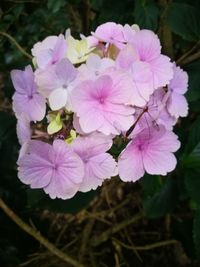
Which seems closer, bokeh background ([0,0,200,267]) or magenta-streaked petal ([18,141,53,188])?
magenta-streaked petal ([18,141,53,188])

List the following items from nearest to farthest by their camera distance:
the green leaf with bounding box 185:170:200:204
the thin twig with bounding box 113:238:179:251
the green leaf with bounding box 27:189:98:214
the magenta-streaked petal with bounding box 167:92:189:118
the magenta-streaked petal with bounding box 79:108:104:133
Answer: the magenta-streaked petal with bounding box 79:108:104:133
the magenta-streaked petal with bounding box 167:92:189:118
the green leaf with bounding box 185:170:200:204
the green leaf with bounding box 27:189:98:214
the thin twig with bounding box 113:238:179:251

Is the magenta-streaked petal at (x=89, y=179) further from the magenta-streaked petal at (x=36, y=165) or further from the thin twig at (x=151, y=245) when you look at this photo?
Answer: the thin twig at (x=151, y=245)

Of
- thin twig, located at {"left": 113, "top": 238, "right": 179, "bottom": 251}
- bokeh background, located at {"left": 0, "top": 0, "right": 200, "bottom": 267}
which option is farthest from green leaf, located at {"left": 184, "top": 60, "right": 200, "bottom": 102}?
thin twig, located at {"left": 113, "top": 238, "right": 179, "bottom": 251}

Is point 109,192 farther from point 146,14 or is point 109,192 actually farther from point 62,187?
point 62,187

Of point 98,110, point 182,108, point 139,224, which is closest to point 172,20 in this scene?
point 182,108

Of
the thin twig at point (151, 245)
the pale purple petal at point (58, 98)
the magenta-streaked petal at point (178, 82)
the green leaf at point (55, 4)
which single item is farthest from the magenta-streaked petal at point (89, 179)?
the thin twig at point (151, 245)

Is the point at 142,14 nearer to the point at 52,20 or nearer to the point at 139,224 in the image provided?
the point at 52,20

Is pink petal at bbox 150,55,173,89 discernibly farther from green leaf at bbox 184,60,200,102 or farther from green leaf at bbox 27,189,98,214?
green leaf at bbox 27,189,98,214
